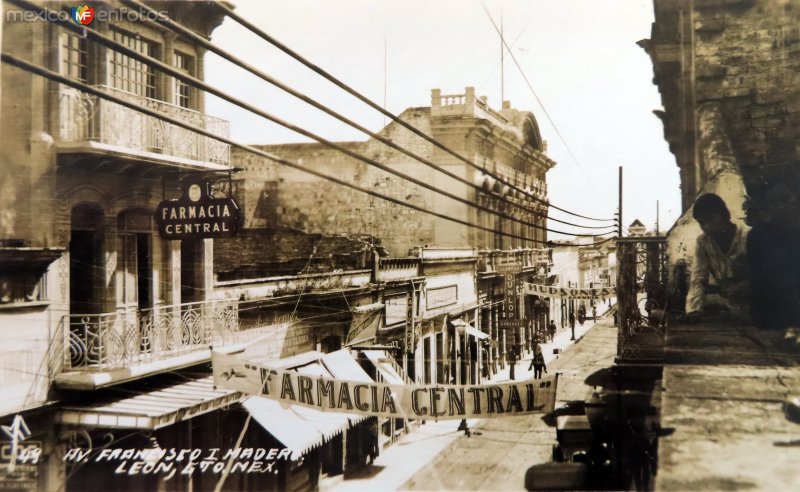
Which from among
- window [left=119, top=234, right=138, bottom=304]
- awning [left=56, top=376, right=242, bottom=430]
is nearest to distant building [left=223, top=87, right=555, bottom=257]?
window [left=119, top=234, right=138, bottom=304]

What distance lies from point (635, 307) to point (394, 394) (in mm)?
5737

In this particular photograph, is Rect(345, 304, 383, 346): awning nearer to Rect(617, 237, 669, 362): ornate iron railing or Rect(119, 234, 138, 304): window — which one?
Rect(119, 234, 138, 304): window

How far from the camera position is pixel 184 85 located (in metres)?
11.5

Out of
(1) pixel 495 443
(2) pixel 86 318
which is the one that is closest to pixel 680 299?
(1) pixel 495 443

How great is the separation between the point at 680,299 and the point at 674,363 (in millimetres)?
3832

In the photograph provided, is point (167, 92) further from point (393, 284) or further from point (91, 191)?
point (393, 284)

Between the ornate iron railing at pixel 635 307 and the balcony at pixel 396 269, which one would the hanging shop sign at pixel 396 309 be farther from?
the ornate iron railing at pixel 635 307

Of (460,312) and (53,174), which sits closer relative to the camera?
(53,174)

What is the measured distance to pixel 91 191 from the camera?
959 cm

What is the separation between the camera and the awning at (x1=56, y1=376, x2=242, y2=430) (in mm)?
8766

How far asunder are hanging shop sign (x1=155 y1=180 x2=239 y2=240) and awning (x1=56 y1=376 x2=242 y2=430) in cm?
238

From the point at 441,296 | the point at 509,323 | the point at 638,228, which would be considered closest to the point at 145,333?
the point at 441,296

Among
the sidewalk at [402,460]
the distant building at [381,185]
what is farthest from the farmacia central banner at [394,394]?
the distant building at [381,185]

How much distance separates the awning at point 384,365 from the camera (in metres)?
15.5
